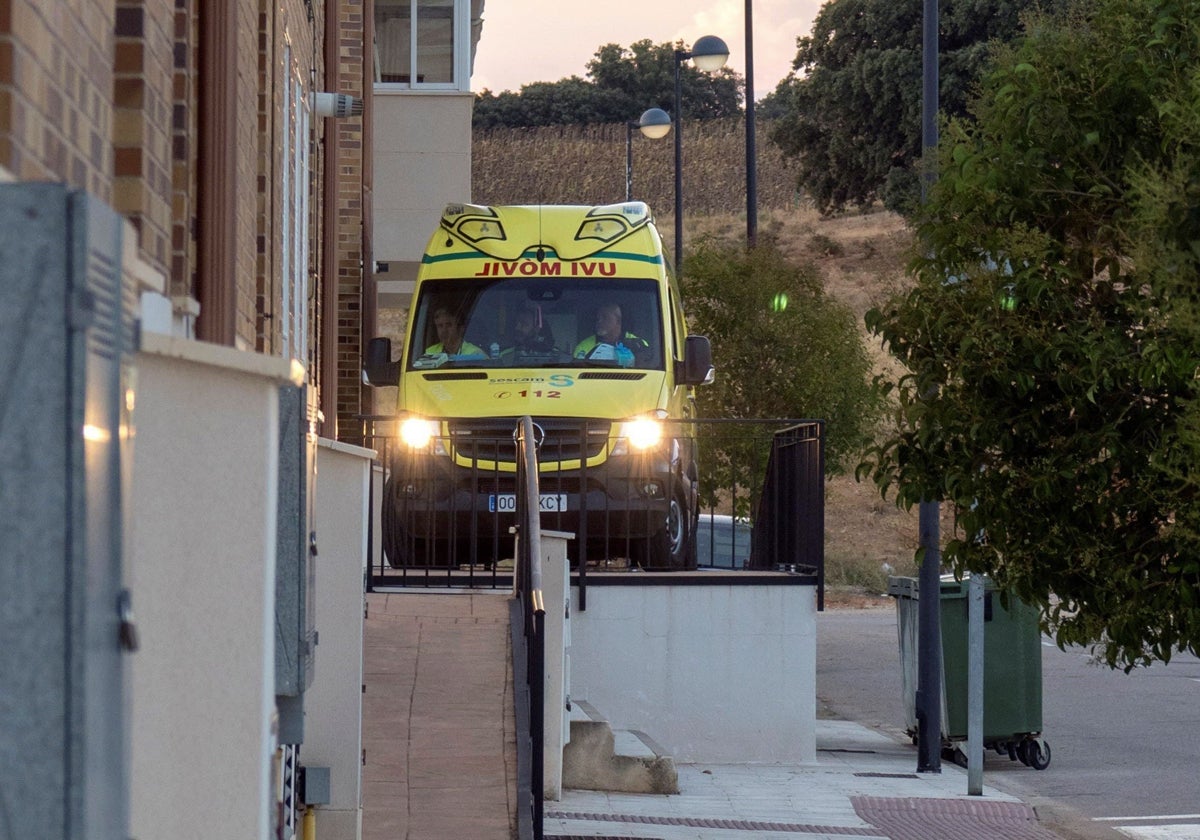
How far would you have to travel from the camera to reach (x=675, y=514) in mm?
12781

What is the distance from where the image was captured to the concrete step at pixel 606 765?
33.8ft

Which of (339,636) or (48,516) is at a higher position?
(48,516)

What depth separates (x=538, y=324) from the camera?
1295 centimetres

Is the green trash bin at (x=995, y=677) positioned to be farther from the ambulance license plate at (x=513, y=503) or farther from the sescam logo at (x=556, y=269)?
the sescam logo at (x=556, y=269)

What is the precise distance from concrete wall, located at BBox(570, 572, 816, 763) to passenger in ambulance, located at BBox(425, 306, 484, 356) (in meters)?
2.33

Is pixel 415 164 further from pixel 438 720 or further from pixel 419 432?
pixel 438 720

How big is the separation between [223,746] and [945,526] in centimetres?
3692

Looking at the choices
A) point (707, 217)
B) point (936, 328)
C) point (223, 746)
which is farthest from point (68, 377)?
point (707, 217)

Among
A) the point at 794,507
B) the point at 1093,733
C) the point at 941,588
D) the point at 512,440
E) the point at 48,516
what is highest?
the point at 512,440

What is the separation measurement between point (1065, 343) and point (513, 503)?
20.4 ft

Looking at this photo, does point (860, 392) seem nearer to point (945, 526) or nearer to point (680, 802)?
point (680, 802)

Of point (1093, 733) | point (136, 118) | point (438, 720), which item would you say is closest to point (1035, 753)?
point (1093, 733)

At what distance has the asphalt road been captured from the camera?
440 inches

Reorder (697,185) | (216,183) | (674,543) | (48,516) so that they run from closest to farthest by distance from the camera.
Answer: (48,516), (216,183), (674,543), (697,185)
